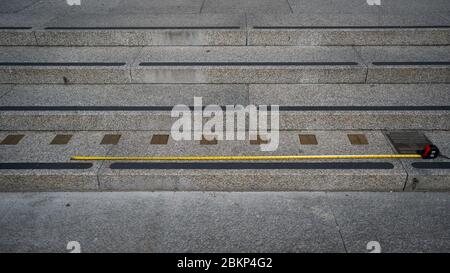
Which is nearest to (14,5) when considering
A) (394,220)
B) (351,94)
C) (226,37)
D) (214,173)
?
(226,37)

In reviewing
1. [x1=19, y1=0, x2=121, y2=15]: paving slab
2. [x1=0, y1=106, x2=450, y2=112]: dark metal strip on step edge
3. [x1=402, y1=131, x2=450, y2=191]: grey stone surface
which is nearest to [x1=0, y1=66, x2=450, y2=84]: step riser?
[x1=0, y1=106, x2=450, y2=112]: dark metal strip on step edge

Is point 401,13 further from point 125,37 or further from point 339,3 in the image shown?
point 125,37

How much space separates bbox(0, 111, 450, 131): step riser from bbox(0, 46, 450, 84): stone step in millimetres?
866

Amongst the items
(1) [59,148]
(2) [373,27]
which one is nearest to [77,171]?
(1) [59,148]

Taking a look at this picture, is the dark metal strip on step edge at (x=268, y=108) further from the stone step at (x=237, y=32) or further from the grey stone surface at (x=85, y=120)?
the stone step at (x=237, y=32)

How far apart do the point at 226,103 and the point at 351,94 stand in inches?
73.1

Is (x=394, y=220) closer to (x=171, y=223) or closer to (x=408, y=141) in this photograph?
(x=408, y=141)

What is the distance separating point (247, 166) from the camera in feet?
13.0

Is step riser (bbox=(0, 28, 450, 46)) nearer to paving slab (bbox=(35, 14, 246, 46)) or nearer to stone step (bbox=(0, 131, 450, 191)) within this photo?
paving slab (bbox=(35, 14, 246, 46))

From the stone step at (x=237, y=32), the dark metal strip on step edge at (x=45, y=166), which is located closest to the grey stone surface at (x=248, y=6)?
the stone step at (x=237, y=32)

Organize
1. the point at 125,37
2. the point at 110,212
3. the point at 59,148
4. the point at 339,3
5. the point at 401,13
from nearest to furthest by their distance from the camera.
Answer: the point at 110,212 < the point at 59,148 < the point at 125,37 < the point at 401,13 < the point at 339,3

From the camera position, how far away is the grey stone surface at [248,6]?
22.2 ft

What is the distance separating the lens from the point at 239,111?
4.44 metres

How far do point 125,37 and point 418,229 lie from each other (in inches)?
202
